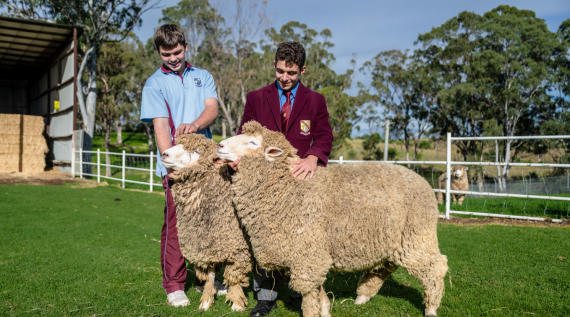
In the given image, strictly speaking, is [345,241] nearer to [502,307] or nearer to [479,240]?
[502,307]

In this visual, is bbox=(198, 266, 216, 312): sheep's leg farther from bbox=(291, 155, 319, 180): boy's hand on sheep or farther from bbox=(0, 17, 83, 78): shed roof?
bbox=(0, 17, 83, 78): shed roof

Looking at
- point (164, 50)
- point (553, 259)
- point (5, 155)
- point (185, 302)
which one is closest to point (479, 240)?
point (553, 259)

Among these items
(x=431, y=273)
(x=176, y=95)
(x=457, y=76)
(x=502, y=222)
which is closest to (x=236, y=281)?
(x=431, y=273)

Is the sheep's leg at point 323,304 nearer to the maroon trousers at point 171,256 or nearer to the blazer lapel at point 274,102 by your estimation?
the maroon trousers at point 171,256

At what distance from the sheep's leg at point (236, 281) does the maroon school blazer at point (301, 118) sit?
1.14 meters

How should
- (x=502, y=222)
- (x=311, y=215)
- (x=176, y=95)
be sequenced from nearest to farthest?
1. (x=311, y=215)
2. (x=176, y=95)
3. (x=502, y=222)

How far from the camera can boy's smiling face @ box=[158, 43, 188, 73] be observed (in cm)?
325

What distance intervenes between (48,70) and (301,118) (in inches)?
754

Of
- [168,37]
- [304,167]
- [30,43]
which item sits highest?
[30,43]

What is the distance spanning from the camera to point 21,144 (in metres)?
15.2

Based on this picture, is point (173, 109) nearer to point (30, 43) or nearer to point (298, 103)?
point (298, 103)

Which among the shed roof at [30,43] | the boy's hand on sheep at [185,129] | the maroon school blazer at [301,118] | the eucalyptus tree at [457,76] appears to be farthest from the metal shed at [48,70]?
the eucalyptus tree at [457,76]

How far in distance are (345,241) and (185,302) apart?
1661mm

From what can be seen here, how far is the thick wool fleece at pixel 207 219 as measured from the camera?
10.3 ft
